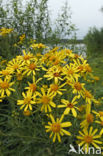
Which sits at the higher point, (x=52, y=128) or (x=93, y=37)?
(x=93, y=37)

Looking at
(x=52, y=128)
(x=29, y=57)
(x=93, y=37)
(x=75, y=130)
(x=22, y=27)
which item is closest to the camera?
(x=52, y=128)

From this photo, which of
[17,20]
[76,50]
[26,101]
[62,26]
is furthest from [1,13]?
[26,101]

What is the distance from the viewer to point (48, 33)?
3.93 meters

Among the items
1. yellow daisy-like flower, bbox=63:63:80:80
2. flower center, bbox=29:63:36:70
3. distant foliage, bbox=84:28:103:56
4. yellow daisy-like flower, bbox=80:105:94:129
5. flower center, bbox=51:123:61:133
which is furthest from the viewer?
distant foliage, bbox=84:28:103:56

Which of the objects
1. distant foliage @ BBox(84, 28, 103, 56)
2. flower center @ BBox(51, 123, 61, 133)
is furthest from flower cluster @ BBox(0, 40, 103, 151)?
distant foliage @ BBox(84, 28, 103, 56)

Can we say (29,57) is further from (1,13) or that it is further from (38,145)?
(1,13)

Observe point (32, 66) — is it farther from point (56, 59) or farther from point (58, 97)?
point (58, 97)

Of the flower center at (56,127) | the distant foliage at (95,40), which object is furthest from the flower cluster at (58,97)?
the distant foliage at (95,40)

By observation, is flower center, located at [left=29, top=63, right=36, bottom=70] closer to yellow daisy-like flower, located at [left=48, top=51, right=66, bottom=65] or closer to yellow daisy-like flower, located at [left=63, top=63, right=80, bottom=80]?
yellow daisy-like flower, located at [left=48, top=51, right=66, bottom=65]

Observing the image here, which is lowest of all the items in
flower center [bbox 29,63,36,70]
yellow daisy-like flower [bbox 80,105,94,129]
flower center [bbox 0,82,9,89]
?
yellow daisy-like flower [bbox 80,105,94,129]

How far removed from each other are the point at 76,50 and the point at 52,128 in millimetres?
2943

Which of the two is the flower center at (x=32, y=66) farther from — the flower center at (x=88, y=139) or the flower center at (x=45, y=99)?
the flower center at (x=88, y=139)

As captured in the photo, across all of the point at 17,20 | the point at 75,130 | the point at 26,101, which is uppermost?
the point at 17,20

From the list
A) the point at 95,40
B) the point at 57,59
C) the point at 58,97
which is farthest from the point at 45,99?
the point at 95,40
